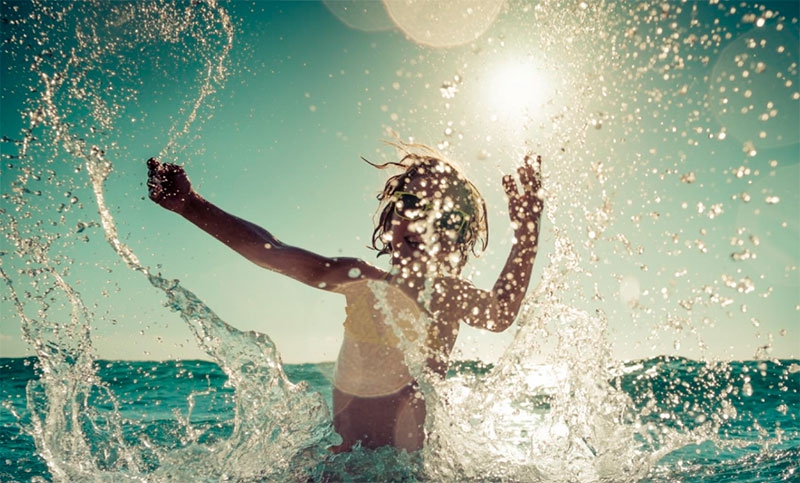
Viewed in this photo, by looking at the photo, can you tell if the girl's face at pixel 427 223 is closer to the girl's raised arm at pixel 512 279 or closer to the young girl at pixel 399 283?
the young girl at pixel 399 283

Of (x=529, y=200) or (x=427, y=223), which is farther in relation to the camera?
(x=529, y=200)

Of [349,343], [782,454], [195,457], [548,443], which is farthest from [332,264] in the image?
[782,454]

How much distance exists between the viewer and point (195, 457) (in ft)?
10.4

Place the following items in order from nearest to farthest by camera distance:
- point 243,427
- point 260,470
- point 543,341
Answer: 1. point 260,470
2. point 243,427
3. point 543,341

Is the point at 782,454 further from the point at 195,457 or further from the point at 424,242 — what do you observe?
the point at 195,457

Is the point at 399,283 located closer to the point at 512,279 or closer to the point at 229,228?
the point at 512,279

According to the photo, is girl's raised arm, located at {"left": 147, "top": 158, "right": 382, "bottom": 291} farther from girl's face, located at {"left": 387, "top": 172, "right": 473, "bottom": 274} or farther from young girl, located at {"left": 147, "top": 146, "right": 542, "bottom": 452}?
girl's face, located at {"left": 387, "top": 172, "right": 473, "bottom": 274}

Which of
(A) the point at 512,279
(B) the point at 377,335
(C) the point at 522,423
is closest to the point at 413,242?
(B) the point at 377,335

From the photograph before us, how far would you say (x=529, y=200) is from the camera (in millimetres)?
3086

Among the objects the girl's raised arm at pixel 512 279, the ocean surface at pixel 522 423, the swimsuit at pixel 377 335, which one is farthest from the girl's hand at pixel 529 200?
the ocean surface at pixel 522 423

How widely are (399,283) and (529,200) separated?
1.00 metres

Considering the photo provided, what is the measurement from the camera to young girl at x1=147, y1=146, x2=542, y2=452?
2430 mm

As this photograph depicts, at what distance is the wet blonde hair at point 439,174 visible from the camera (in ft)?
10.2

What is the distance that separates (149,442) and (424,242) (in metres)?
4.36
